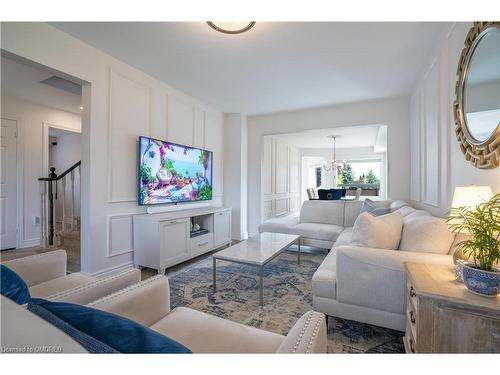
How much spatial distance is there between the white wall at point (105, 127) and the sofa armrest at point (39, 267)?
39.1 inches

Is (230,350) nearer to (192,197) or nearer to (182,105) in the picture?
(192,197)

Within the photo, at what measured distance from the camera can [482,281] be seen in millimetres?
995

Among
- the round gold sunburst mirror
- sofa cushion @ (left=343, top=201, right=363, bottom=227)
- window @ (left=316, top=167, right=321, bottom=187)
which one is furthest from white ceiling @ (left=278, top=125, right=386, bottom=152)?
the round gold sunburst mirror

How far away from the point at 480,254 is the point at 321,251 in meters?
2.79

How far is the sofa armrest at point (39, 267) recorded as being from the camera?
1.43m

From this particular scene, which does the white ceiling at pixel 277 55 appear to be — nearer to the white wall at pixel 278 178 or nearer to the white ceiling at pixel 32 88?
the white ceiling at pixel 32 88

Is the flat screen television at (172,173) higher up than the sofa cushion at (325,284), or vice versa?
the flat screen television at (172,173)

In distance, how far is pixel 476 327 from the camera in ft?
3.15

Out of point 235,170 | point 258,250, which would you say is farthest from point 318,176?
point 258,250

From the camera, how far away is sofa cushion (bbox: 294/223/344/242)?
11.2 feet

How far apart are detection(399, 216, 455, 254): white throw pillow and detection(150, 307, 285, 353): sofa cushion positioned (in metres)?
1.26

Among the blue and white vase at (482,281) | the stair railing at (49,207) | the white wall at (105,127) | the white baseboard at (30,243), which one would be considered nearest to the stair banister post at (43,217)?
the stair railing at (49,207)

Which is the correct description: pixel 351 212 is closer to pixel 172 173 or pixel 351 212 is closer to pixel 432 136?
pixel 432 136
